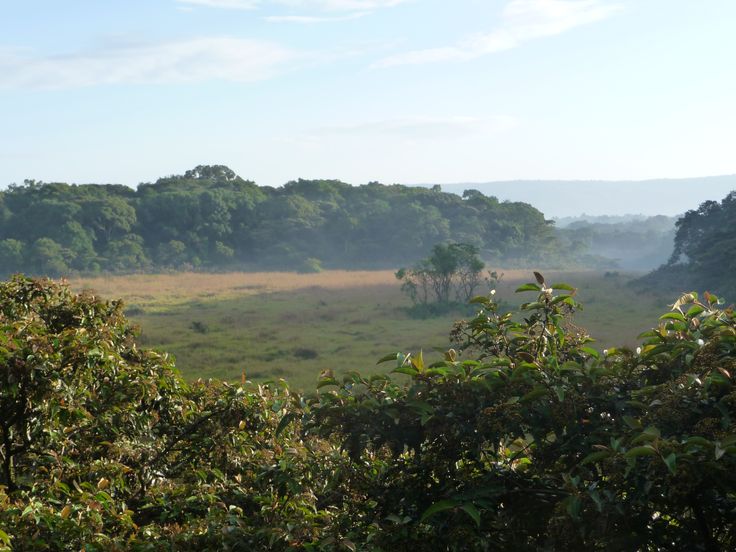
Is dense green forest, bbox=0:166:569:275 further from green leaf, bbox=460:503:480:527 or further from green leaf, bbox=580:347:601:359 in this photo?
green leaf, bbox=460:503:480:527

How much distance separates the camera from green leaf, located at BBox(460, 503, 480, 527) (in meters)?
3.14

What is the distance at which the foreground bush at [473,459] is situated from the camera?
10.3ft

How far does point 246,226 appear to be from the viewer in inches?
2931

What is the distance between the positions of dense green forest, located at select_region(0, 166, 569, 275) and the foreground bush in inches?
2244

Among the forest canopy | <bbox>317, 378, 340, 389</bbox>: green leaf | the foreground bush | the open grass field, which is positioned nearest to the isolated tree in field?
the open grass field

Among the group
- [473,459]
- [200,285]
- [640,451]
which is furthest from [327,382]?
[200,285]

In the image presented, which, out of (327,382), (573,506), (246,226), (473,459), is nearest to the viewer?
(573,506)

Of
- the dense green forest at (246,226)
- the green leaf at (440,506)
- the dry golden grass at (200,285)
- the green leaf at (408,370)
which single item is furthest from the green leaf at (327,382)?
the dense green forest at (246,226)

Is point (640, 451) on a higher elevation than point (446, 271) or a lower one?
higher

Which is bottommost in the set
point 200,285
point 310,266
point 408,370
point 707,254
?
point 200,285

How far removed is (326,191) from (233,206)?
1437 cm

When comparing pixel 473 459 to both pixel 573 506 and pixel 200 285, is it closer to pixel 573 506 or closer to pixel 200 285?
pixel 573 506

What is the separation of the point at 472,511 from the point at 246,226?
237 feet

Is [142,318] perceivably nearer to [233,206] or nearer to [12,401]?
[12,401]
